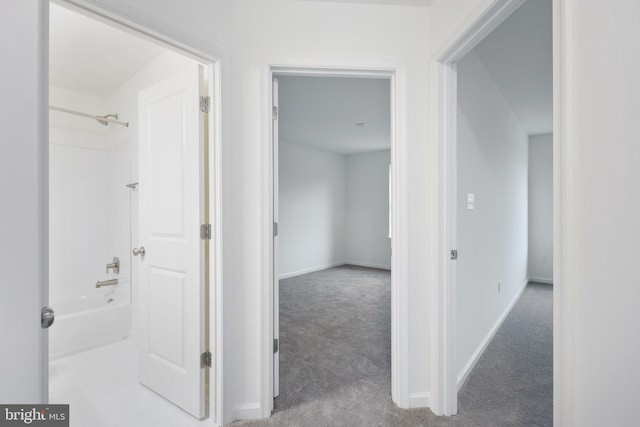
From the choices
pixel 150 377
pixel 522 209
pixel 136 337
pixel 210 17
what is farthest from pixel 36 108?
pixel 522 209

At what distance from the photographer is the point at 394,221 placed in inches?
71.7

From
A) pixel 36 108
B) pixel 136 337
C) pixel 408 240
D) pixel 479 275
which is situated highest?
pixel 36 108

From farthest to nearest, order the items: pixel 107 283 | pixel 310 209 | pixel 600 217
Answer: pixel 310 209 → pixel 107 283 → pixel 600 217

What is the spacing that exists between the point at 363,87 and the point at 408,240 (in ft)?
6.87

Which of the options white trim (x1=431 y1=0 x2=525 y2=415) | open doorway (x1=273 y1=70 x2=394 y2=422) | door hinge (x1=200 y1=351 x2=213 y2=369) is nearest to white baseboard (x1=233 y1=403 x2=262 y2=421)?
open doorway (x1=273 y1=70 x2=394 y2=422)

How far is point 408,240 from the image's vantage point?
180cm

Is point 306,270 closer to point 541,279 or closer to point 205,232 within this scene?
point 541,279

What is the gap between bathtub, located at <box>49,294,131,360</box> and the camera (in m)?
2.51

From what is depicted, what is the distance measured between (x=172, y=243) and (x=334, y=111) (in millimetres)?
2918

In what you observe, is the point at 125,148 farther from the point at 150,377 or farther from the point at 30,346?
the point at 30,346

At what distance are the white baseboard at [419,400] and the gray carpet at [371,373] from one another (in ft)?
0.12

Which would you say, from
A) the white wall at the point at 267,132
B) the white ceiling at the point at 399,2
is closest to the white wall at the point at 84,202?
the white wall at the point at 267,132

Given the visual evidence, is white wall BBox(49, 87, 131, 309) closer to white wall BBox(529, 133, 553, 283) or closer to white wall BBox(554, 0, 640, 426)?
white wall BBox(554, 0, 640, 426)

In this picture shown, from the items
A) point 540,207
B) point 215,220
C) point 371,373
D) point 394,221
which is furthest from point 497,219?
point 540,207
